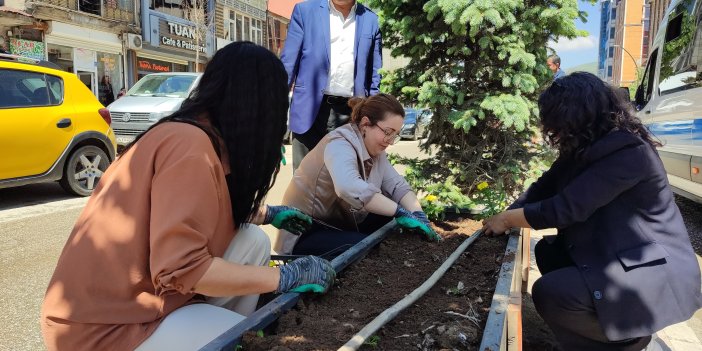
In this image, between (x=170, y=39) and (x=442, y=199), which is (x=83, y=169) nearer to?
(x=442, y=199)

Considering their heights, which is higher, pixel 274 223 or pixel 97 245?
pixel 97 245

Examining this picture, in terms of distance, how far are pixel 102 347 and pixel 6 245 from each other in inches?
144

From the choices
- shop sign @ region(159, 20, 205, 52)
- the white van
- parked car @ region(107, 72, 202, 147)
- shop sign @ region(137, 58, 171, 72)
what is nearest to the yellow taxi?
parked car @ region(107, 72, 202, 147)

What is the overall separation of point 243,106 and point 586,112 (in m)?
1.50

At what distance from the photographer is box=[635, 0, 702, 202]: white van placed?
208 inches

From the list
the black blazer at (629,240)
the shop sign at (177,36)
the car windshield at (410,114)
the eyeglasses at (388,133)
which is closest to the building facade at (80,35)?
the shop sign at (177,36)

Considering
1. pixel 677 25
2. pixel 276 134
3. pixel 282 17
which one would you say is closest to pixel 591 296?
pixel 276 134

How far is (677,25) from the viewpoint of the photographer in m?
6.51

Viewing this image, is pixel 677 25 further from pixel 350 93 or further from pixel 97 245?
pixel 97 245

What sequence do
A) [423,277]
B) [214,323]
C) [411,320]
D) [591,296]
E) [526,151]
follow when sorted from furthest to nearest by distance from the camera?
[526,151]
[423,277]
[591,296]
[411,320]
[214,323]

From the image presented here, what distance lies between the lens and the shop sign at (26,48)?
14.6 m

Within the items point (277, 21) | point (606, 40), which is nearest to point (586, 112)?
point (277, 21)

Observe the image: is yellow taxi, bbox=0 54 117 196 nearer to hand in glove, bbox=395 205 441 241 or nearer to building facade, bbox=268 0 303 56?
hand in glove, bbox=395 205 441 241

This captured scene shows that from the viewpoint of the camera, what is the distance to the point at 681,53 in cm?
605
